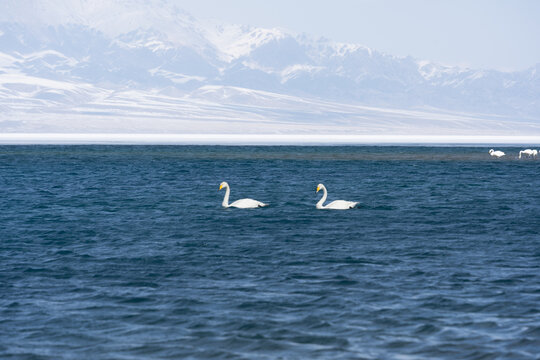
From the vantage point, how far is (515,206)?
35906 mm

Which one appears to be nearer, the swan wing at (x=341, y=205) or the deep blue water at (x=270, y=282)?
the deep blue water at (x=270, y=282)

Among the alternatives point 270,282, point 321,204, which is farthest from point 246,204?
point 270,282

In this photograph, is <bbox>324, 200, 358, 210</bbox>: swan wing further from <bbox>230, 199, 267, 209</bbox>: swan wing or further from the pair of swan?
<bbox>230, 199, 267, 209</bbox>: swan wing

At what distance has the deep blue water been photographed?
13211 millimetres

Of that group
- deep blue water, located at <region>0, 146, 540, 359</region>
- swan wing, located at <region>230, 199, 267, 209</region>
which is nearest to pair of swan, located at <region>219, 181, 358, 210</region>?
swan wing, located at <region>230, 199, 267, 209</region>

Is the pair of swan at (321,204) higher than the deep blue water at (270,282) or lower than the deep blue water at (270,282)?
higher

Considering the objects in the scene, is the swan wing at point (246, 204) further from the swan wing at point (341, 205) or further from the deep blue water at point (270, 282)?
the swan wing at point (341, 205)

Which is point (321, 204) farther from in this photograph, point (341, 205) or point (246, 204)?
point (246, 204)

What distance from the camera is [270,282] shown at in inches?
693

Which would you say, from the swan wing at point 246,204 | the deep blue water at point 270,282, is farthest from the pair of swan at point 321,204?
the deep blue water at point 270,282

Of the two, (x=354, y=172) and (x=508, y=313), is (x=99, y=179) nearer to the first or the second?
(x=354, y=172)

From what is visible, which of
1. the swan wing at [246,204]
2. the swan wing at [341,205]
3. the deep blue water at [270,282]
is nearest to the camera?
the deep blue water at [270,282]

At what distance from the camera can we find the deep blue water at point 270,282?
13.2 meters

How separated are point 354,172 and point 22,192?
1126 inches
